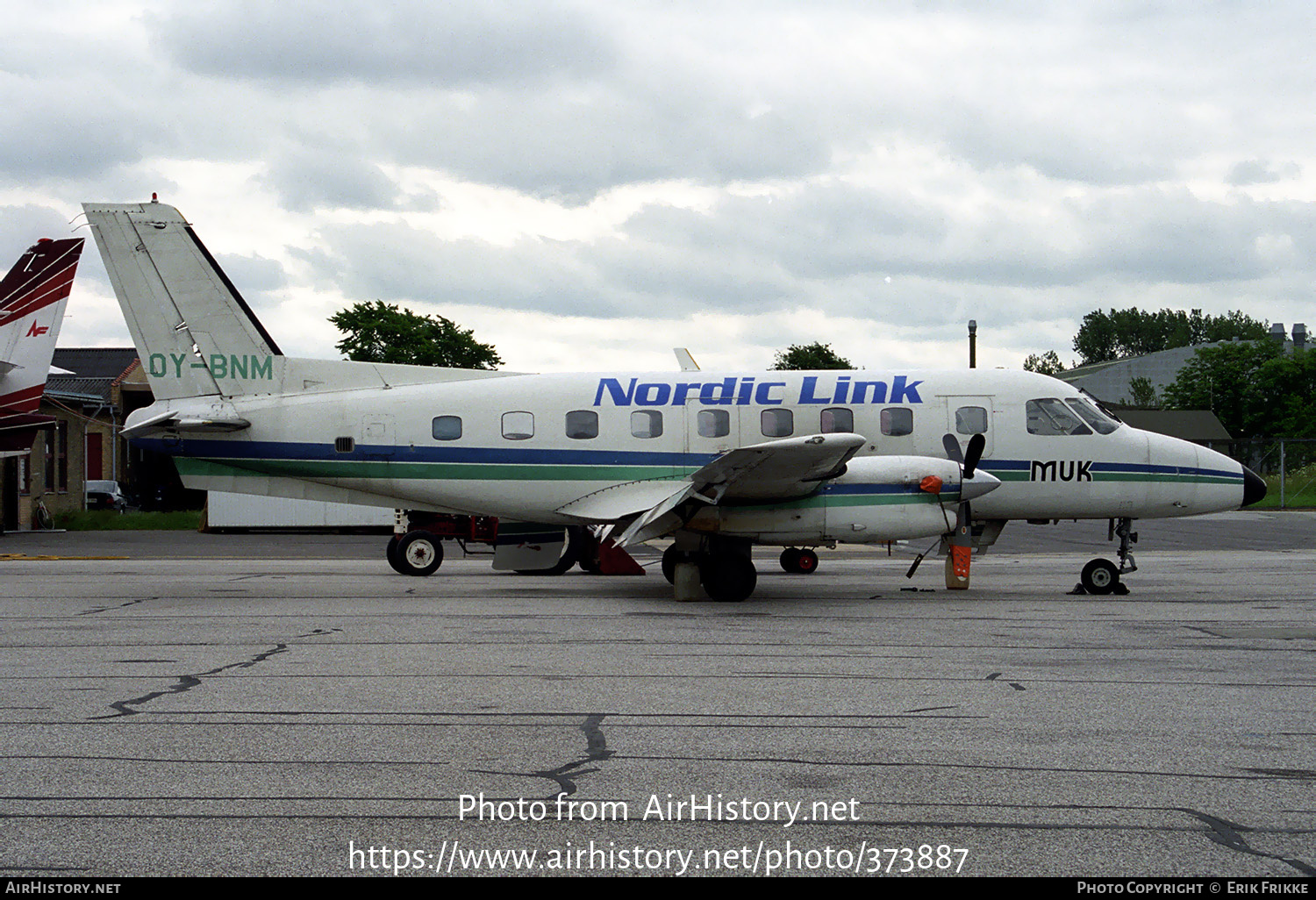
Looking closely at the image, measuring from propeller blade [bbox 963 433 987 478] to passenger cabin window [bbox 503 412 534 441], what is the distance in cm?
650

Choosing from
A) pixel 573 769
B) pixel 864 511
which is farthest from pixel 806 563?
pixel 573 769

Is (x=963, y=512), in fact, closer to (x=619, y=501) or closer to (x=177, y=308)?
(x=619, y=501)

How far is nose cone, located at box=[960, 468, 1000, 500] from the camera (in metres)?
16.0

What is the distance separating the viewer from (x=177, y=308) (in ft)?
56.0

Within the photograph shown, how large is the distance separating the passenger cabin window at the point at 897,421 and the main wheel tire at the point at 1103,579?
3.48 m

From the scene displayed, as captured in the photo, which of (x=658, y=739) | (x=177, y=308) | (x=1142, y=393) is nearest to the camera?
(x=658, y=739)

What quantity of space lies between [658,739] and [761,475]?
8.05 m

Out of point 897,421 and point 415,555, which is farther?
point 415,555

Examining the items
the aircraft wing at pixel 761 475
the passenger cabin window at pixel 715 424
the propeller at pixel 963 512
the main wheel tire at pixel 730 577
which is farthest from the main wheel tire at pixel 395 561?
the propeller at pixel 963 512

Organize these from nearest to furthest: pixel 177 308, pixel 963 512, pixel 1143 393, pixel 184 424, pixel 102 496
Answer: pixel 963 512 → pixel 184 424 → pixel 177 308 → pixel 102 496 → pixel 1143 393

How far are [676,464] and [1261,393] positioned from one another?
250ft

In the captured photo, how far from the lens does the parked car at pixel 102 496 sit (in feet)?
169

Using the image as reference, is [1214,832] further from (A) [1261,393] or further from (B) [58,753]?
(A) [1261,393]
